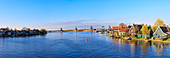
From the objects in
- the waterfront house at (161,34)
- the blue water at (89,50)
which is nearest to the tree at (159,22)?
the waterfront house at (161,34)

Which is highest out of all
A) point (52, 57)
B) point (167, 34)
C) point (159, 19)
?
point (159, 19)

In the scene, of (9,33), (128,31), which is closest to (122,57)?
(128,31)

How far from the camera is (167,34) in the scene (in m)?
78.6

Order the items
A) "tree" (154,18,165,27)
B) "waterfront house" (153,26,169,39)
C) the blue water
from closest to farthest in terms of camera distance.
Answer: the blue water
"waterfront house" (153,26,169,39)
"tree" (154,18,165,27)

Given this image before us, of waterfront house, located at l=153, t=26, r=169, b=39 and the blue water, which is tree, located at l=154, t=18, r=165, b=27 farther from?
the blue water

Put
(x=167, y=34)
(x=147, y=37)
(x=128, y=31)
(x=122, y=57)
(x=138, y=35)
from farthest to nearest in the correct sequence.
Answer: (x=128, y=31) < (x=138, y=35) < (x=147, y=37) < (x=167, y=34) < (x=122, y=57)

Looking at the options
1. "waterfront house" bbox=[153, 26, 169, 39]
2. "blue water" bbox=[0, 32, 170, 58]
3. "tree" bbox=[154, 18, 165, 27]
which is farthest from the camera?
"tree" bbox=[154, 18, 165, 27]

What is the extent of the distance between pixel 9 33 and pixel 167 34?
682ft

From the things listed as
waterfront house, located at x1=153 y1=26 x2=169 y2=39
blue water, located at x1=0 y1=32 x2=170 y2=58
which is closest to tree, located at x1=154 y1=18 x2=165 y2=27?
waterfront house, located at x1=153 y1=26 x2=169 y2=39

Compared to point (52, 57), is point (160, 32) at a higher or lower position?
higher

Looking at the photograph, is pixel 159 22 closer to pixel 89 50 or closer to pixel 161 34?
pixel 161 34

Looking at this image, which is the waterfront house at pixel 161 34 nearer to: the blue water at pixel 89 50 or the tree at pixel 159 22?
the blue water at pixel 89 50

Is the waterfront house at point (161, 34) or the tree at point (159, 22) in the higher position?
the tree at point (159, 22)

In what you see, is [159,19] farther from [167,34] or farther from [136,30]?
[167,34]
